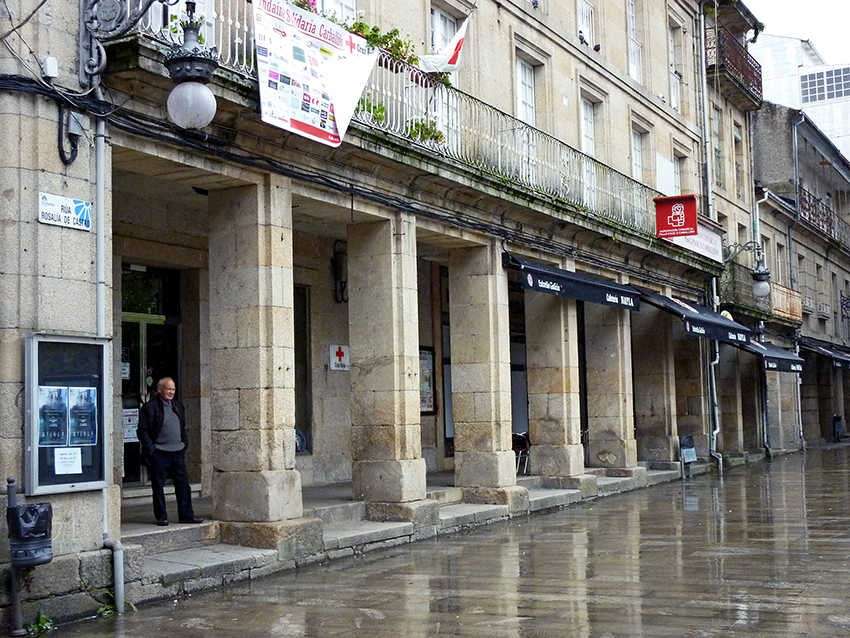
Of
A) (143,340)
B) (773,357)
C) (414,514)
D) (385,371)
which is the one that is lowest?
(414,514)

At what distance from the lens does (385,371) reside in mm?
12352

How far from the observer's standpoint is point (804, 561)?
9633 millimetres

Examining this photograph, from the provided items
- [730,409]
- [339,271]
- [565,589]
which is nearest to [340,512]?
[565,589]

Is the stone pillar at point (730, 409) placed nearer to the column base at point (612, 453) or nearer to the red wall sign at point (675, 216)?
the red wall sign at point (675, 216)

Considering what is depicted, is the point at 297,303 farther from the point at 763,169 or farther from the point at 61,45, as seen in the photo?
the point at 763,169

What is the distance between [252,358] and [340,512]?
8.11 ft

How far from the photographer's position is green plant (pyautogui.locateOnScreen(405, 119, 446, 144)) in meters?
12.6

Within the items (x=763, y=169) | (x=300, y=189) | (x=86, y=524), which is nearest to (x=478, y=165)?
(x=300, y=189)

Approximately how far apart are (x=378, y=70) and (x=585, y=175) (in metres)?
6.70

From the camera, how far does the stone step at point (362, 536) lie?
34.9ft

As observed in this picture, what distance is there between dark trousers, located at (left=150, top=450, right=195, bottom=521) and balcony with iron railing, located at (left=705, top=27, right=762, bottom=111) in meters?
20.8

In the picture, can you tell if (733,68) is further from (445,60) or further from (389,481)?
(389,481)

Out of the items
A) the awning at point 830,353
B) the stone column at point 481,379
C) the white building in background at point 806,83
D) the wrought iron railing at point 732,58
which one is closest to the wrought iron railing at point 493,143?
the stone column at point 481,379

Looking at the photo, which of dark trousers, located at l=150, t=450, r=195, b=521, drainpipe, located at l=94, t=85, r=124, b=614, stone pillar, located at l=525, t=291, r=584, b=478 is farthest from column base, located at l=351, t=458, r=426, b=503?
stone pillar, located at l=525, t=291, r=584, b=478
